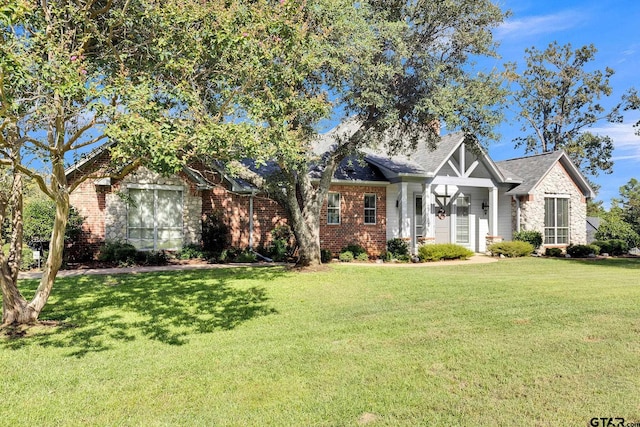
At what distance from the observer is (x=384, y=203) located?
65.4ft

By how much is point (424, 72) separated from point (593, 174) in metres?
27.7

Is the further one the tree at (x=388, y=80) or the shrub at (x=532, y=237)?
the shrub at (x=532, y=237)

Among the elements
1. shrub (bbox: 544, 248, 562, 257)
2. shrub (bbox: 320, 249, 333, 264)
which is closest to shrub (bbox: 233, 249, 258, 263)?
shrub (bbox: 320, 249, 333, 264)

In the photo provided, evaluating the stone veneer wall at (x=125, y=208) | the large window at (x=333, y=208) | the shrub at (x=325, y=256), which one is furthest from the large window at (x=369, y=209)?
the stone veneer wall at (x=125, y=208)

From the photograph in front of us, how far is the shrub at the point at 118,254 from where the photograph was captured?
14.9 m

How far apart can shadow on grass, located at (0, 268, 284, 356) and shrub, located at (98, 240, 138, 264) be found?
296cm

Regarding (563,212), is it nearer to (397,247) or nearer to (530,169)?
(530,169)

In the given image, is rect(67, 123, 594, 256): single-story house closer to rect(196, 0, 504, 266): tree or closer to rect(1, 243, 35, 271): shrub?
rect(1, 243, 35, 271): shrub

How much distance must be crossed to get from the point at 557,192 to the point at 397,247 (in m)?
9.57

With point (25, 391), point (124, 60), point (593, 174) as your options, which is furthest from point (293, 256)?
point (593, 174)

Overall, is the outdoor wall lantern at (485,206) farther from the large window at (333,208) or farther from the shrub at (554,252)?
the large window at (333,208)

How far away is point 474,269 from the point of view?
1466 cm

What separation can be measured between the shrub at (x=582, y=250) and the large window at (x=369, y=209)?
9.57 m

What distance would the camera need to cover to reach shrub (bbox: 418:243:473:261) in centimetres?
1767
